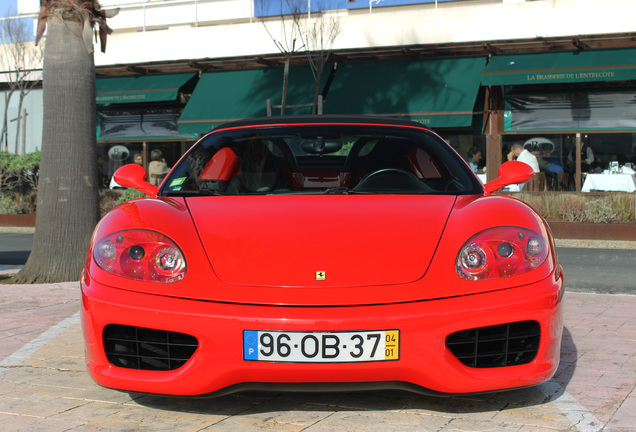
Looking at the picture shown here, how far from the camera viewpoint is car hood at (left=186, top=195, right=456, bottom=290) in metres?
2.96

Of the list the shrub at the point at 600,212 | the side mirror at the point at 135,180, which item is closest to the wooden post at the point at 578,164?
the shrub at the point at 600,212

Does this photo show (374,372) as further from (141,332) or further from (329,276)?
(141,332)

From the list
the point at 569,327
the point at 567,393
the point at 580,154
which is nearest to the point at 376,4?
the point at 580,154

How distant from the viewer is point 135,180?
421cm

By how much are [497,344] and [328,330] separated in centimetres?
66

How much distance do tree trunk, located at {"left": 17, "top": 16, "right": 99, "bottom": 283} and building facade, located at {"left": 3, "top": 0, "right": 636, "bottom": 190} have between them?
8952 mm

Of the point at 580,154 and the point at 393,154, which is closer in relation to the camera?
the point at 393,154

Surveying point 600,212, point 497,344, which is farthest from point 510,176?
point 600,212

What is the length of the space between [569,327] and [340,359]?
2.88 metres

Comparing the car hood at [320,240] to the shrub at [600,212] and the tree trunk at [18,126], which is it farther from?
the tree trunk at [18,126]

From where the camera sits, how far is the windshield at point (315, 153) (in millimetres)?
4109

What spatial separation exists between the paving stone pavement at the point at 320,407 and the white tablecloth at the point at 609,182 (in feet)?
42.6

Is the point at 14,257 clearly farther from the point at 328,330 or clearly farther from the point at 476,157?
the point at 476,157

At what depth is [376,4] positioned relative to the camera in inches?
846
